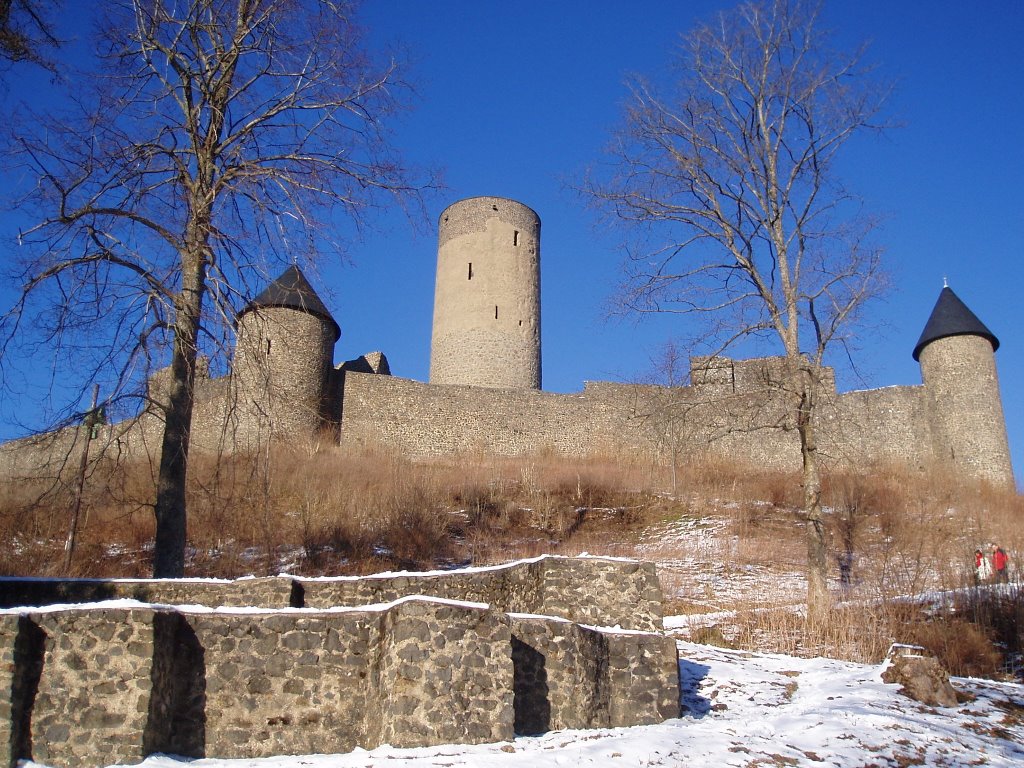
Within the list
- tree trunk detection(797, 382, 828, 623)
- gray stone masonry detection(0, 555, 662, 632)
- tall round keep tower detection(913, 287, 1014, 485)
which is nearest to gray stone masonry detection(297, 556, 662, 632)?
gray stone masonry detection(0, 555, 662, 632)

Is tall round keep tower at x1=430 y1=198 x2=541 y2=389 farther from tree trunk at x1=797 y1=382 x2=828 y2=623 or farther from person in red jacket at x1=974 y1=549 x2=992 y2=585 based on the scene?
person in red jacket at x1=974 y1=549 x2=992 y2=585

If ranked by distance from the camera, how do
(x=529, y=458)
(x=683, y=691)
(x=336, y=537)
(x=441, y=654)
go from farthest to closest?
1. (x=529, y=458)
2. (x=336, y=537)
3. (x=683, y=691)
4. (x=441, y=654)

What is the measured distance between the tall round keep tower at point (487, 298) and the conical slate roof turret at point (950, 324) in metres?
12.4

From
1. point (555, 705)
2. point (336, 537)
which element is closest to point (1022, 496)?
point (336, 537)

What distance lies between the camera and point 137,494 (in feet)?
64.1

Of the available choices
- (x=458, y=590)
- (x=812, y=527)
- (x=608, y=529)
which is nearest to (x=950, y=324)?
(x=608, y=529)

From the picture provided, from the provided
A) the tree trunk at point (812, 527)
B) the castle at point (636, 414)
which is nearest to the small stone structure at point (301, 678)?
the tree trunk at point (812, 527)

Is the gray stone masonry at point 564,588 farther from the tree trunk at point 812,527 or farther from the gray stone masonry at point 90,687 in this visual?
the tree trunk at point 812,527

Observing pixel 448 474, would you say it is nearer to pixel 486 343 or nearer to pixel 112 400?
pixel 486 343

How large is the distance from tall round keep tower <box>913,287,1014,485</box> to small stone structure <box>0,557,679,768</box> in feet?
68.3

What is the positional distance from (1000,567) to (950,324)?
46.4 feet

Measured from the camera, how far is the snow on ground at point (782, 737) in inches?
254

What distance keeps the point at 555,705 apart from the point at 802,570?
998cm

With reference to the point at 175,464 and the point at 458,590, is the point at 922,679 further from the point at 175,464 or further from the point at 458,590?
the point at 175,464
